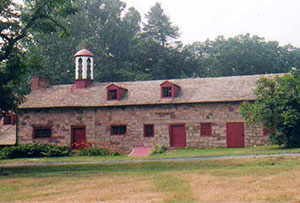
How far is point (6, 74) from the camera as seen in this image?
23375 millimetres

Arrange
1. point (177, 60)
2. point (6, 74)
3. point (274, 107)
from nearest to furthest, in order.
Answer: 1. point (6, 74)
2. point (274, 107)
3. point (177, 60)

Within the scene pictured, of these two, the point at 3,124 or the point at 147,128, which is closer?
the point at 147,128

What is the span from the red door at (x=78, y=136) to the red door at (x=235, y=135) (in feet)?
39.0

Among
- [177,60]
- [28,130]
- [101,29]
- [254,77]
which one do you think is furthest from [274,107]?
[101,29]

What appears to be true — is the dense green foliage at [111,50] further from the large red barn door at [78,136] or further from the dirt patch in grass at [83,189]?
the dirt patch in grass at [83,189]

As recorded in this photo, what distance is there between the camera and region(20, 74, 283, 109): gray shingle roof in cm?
Answer: 3225

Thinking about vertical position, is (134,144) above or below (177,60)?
below

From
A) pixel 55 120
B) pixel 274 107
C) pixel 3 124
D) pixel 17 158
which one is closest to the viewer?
pixel 274 107

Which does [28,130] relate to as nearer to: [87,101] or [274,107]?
[87,101]

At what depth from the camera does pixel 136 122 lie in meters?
33.2

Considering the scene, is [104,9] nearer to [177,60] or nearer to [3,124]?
[177,60]

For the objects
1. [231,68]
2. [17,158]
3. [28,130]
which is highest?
[231,68]

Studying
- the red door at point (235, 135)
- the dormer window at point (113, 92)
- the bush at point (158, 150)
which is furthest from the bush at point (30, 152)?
the red door at point (235, 135)

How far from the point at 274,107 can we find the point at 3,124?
87.6 ft
